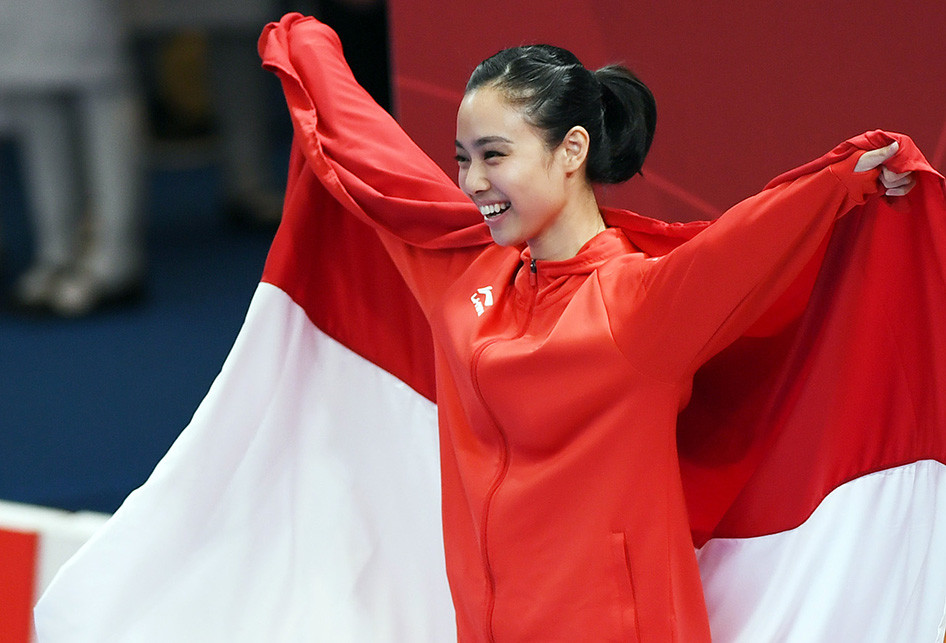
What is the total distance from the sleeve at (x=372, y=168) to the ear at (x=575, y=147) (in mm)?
207

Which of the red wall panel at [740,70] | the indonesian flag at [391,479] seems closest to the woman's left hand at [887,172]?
the indonesian flag at [391,479]

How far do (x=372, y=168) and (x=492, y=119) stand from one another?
0.34m

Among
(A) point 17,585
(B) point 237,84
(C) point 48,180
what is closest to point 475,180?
(A) point 17,585

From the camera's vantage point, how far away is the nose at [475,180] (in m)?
1.34

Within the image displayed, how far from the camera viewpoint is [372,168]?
5.35ft

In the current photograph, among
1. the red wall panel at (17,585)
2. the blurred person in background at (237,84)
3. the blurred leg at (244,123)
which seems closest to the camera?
the red wall panel at (17,585)

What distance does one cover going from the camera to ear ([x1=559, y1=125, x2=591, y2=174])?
1.34 meters

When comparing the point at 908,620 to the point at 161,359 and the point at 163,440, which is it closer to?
the point at 163,440

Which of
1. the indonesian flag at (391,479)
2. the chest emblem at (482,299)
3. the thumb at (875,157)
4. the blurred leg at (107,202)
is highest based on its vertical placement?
the thumb at (875,157)

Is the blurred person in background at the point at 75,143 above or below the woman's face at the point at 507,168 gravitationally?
below

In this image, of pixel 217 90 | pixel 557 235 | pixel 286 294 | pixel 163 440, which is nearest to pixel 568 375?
pixel 557 235

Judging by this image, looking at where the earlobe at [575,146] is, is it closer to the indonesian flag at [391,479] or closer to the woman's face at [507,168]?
the woman's face at [507,168]

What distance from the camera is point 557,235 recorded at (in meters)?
1.38

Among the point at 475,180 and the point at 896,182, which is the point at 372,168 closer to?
the point at 475,180
